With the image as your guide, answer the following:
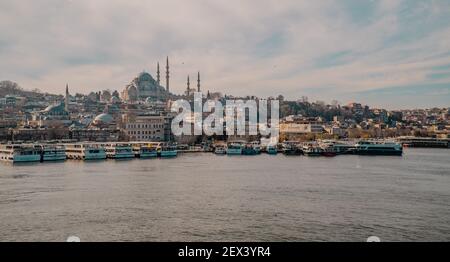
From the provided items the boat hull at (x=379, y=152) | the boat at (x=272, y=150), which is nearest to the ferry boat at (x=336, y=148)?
the boat hull at (x=379, y=152)

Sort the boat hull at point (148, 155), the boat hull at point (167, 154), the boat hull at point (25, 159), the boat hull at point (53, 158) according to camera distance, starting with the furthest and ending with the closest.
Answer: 1. the boat hull at point (167, 154)
2. the boat hull at point (148, 155)
3. the boat hull at point (53, 158)
4. the boat hull at point (25, 159)

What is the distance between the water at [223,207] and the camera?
5.79 meters

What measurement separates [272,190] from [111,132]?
19361 mm

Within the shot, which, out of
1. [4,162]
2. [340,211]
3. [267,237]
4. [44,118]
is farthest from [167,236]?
[44,118]

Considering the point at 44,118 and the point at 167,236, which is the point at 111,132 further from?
the point at 167,236

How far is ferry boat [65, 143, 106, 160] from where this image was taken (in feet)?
57.7

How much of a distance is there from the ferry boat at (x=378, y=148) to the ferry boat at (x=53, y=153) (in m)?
11.9

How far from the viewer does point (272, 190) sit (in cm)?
924

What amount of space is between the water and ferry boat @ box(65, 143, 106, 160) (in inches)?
215

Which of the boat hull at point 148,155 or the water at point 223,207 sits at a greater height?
the boat hull at point 148,155

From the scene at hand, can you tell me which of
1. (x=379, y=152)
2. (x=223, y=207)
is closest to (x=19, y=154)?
(x=223, y=207)

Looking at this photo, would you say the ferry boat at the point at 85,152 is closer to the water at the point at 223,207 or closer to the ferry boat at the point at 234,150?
the ferry boat at the point at 234,150

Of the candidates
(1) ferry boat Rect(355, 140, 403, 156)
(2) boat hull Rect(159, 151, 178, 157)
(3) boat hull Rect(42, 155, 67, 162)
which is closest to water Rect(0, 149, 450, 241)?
(3) boat hull Rect(42, 155, 67, 162)

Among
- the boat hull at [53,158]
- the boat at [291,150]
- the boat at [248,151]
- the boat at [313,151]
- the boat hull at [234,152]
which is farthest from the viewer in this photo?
the boat at [291,150]
